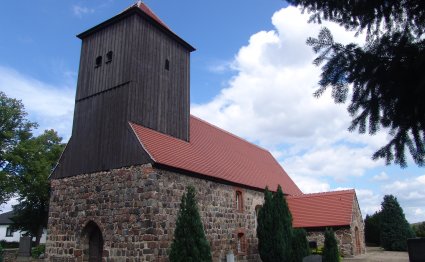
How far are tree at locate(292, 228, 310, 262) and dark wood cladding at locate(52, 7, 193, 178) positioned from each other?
665 cm

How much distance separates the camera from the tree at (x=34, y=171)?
31.2 metres

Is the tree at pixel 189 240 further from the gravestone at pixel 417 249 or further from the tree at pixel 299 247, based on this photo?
the gravestone at pixel 417 249

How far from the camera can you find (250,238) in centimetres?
1867

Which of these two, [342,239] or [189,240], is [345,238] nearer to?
[342,239]

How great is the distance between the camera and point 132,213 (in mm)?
13320

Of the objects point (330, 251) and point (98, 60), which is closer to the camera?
point (330, 251)

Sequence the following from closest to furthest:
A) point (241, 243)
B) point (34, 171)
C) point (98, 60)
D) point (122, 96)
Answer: point (122, 96), point (98, 60), point (241, 243), point (34, 171)

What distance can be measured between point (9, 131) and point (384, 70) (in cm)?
3310

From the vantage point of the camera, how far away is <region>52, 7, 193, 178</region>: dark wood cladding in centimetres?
1488

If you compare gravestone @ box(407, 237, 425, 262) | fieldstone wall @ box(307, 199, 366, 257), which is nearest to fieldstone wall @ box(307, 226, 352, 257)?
fieldstone wall @ box(307, 199, 366, 257)

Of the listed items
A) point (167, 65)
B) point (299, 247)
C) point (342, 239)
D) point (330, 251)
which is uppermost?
point (167, 65)

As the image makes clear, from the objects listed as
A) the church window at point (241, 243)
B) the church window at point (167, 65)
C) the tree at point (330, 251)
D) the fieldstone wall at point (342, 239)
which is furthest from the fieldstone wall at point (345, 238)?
the church window at point (167, 65)

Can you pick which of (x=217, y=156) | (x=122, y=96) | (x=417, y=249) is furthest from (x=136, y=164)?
(x=417, y=249)

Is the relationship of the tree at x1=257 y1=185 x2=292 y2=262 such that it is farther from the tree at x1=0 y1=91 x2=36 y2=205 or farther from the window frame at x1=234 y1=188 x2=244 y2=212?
the tree at x1=0 y1=91 x2=36 y2=205
